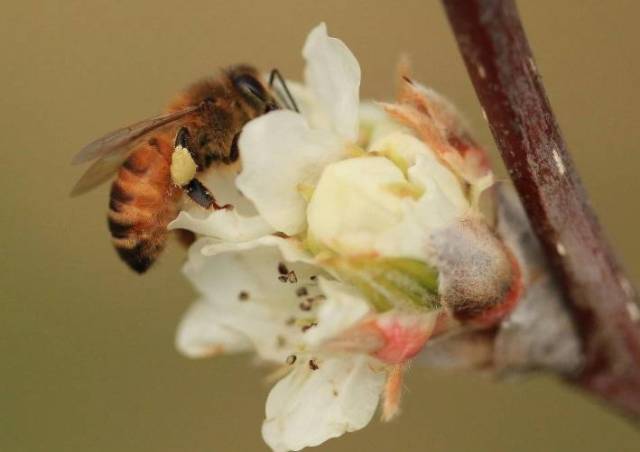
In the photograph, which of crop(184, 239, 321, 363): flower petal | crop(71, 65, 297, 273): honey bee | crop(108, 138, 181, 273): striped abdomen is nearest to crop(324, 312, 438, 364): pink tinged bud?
crop(184, 239, 321, 363): flower petal

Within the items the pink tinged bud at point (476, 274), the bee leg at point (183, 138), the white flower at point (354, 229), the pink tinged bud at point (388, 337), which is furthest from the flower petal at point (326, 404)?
the bee leg at point (183, 138)

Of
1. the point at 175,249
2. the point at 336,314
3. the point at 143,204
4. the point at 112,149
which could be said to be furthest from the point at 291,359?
the point at 175,249

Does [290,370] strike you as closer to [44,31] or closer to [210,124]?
[210,124]

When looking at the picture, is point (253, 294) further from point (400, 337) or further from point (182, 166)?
point (400, 337)

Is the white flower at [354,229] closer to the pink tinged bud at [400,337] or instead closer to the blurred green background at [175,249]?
the pink tinged bud at [400,337]

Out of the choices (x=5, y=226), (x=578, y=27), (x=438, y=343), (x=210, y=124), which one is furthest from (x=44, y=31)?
(x=438, y=343)

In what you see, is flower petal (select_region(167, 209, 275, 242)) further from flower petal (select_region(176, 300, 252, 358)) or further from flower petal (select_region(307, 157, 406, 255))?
flower petal (select_region(176, 300, 252, 358))
